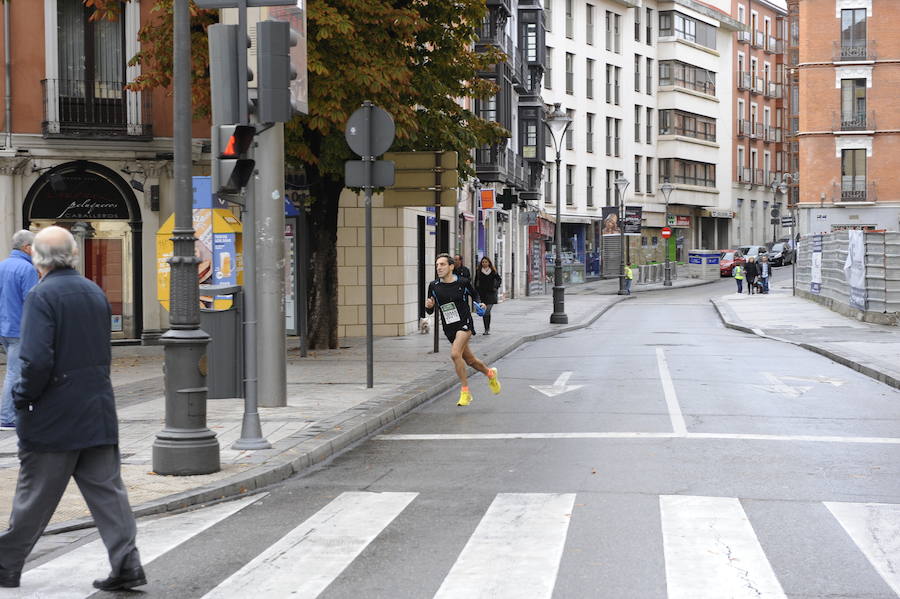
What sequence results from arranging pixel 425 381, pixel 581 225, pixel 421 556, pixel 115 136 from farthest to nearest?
pixel 581 225 < pixel 115 136 < pixel 425 381 < pixel 421 556

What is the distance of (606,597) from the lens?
550 cm

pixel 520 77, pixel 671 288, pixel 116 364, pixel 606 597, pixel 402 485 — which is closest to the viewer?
pixel 606 597

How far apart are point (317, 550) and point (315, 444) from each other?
137 inches

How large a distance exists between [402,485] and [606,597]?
3234 millimetres

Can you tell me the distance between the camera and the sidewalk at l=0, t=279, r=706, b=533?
323 inches

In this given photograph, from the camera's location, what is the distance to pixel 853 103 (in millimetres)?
62562

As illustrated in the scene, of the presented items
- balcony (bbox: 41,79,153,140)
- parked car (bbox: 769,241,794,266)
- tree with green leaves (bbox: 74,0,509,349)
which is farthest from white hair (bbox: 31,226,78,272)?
parked car (bbox: 769,241,794,266)

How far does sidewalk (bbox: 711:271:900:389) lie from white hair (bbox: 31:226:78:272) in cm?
1234

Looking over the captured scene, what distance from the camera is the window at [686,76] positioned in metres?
78.1

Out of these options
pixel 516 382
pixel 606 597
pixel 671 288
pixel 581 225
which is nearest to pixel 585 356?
pixel 516 382

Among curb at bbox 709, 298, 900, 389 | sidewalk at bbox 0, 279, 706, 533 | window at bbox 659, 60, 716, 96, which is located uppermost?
window at bbox 659, 60, 716, 96

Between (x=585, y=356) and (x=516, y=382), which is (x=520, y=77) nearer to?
(x=585, y=356)

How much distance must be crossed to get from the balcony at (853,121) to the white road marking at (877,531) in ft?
192

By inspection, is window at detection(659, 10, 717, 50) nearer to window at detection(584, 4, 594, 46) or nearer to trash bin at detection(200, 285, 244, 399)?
window at detection(584, 4, 594, 46)
